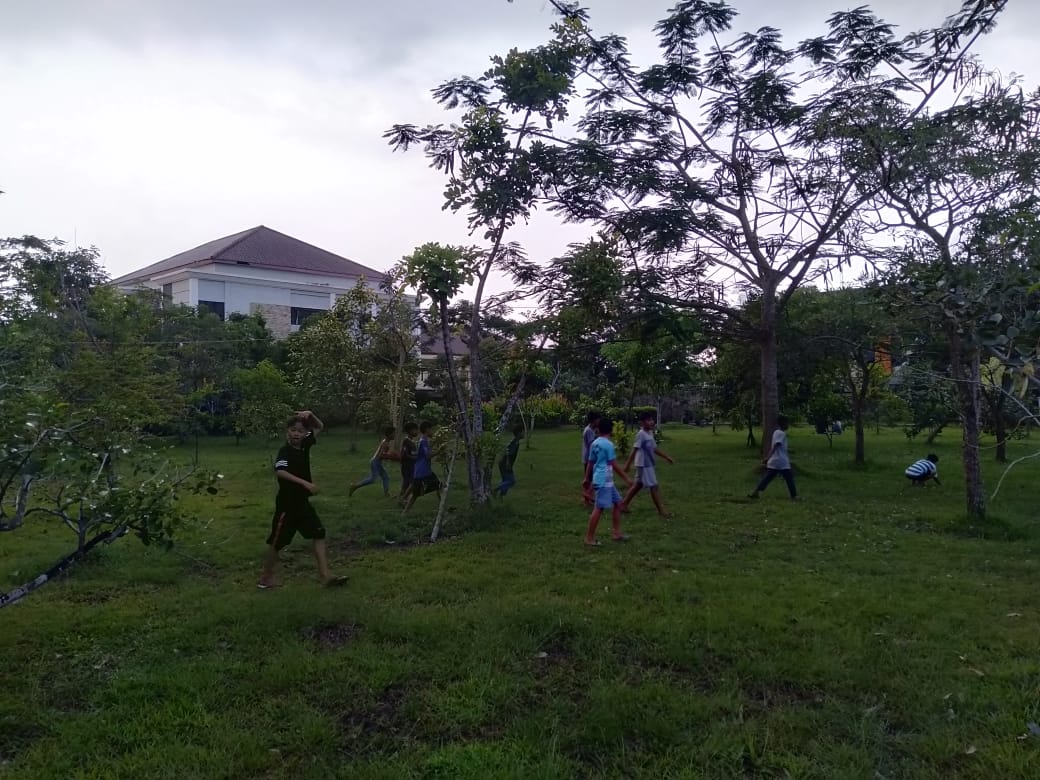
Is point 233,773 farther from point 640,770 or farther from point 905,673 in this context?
point 905,673

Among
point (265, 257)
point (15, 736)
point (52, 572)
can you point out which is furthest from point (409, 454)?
point (265, 257)

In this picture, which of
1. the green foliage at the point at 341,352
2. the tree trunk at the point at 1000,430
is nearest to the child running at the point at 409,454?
the green foliage at the point at 341,352

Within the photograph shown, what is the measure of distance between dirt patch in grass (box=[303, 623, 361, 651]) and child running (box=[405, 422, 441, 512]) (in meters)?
4.76

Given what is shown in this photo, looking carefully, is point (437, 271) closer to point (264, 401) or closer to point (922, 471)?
point (922, 471)

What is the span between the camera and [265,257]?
40.6m

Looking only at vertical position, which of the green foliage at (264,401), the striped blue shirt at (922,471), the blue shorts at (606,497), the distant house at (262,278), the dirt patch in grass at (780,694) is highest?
the distant house at (262,278)

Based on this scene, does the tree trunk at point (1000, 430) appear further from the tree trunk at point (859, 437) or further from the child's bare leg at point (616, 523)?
the child's bare leg at point (616, 523)

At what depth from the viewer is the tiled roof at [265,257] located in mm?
39312

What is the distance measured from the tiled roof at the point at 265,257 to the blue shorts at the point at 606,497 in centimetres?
3117

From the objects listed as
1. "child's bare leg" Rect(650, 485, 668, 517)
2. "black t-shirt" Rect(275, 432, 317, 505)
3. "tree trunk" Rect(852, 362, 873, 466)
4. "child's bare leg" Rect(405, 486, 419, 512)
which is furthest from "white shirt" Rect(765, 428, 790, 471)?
"black t-shirt" Rect(275, 432, 317, 505)

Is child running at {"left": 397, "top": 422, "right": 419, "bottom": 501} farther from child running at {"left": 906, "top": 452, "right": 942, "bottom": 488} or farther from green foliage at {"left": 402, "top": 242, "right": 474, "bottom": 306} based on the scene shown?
child running at {"left": 906, "top": 452, "right": 942, "bottom": 488}

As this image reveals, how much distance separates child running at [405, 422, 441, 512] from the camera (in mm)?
10539

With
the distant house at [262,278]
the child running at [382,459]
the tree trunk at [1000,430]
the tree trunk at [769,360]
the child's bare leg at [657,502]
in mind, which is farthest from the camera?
the distant house at [262,278]

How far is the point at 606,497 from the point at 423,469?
10.1 feet
